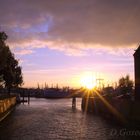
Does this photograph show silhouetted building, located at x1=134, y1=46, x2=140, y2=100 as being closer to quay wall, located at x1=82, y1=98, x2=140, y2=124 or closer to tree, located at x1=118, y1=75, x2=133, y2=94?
quay wall, located at x1=82, y1=98, x2=140, y2=124

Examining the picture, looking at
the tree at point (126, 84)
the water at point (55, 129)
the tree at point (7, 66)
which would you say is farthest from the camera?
the tree at point (126, 84)

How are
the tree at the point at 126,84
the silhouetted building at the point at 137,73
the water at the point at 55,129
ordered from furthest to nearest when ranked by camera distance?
the tree at the point at 126,84, the silhouetted building at the point at 137,73, the water at the point at 55,129

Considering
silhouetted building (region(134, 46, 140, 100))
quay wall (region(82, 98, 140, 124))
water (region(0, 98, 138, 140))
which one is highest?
silhouetted building (region(134, 46, 140, 100))

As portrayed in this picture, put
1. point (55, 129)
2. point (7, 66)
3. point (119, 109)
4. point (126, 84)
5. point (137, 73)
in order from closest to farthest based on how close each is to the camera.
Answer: point (55, 129) → point (119, 109) → point (137, 73) → point (7, 66) → point (126, 84)

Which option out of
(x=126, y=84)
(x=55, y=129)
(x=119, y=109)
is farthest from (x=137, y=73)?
(x=126, y=84)

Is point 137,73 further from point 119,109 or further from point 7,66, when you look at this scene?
point 7,66

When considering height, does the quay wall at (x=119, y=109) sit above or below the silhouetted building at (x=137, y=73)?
below

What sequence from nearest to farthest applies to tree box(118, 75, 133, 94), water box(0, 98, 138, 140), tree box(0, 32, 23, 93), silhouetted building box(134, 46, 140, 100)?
1. water box(0, 98, 138, 140)
2. tree box(0, 32, 23, 93)
3. silhouetted building box(134, 46, 140, 100)
4. tree box(118, 75, 133, 94)

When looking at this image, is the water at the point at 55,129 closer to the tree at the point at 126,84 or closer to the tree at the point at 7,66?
the tree at the point at 7,66

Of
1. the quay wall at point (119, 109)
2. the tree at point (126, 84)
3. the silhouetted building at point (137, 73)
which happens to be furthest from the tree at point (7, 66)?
the tree at point (126, 84)

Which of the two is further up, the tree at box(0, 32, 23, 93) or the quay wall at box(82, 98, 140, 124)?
the tree at box(0, 32, 23, 93)

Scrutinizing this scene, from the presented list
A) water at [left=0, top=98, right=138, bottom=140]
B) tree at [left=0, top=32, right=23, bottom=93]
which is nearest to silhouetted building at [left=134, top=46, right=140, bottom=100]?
water at [left=0, top=98, right=138, bottom=140]

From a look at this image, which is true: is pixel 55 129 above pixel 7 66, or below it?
below

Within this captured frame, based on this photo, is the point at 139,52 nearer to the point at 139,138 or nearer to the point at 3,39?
the point at 3,39
